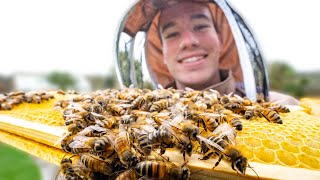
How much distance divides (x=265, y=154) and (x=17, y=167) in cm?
1152

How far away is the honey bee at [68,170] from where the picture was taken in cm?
159

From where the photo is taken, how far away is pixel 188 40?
3.92 metres

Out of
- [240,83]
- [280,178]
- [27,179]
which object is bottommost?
[27,179]

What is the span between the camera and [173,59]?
13.5 feet

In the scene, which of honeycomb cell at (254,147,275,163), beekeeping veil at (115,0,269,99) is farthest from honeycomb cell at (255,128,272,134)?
beekeeping veil at (115,0,269,99)

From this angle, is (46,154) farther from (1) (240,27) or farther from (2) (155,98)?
(1) (240,27)

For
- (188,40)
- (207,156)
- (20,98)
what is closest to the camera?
(207,156)

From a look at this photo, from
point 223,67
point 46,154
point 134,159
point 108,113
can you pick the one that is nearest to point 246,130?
point 134,159

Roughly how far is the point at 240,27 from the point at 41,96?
2252 mm

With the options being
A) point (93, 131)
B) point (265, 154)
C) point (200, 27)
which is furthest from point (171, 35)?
point (265, 154)

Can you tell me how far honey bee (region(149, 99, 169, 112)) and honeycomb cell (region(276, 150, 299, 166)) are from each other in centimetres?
75

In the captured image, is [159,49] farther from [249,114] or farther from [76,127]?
[76,127]

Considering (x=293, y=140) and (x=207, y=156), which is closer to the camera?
(x=207, y=156)

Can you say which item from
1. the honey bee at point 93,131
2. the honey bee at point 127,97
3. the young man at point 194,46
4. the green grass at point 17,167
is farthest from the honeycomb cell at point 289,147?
the green grass at point 17,167
